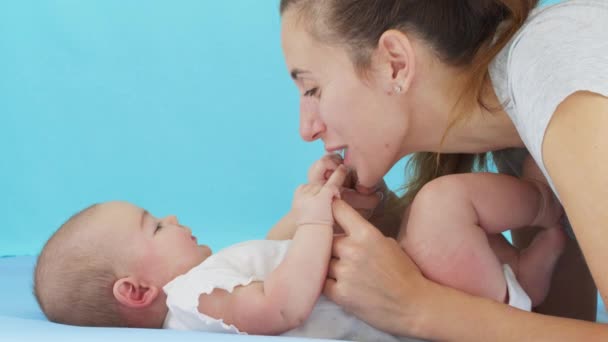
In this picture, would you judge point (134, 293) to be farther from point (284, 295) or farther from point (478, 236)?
point (478, 236)

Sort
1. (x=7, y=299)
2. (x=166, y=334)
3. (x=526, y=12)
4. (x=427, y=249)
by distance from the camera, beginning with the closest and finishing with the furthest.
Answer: (x=166, y=334)
(x=427, y=249)
(x=526, y=12)
(x=7, y=299)

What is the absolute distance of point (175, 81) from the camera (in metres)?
3.71

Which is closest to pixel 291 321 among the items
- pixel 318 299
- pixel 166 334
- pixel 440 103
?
pixel 318 299

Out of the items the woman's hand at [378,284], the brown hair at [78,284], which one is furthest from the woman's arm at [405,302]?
the brown hair at [78,284]

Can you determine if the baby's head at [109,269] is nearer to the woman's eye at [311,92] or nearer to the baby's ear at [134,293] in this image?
the baby's ear at [134,293]

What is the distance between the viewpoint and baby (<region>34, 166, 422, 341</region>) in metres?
1.45

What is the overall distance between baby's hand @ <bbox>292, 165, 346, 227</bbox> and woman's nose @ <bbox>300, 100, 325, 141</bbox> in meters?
0.14

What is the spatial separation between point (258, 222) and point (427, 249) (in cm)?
236

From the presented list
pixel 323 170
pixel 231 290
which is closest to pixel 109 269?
pixel 231 290

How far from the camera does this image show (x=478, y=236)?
58.9 inches

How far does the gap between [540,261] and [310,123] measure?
484mm

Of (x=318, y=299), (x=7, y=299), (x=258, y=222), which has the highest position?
(x=7, y=299)

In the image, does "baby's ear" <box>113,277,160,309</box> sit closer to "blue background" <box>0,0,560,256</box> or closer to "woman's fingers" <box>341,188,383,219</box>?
"woman's fingers" <box>341,188,383,219</box>

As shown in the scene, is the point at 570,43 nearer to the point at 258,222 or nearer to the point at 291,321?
the point at 291,321
